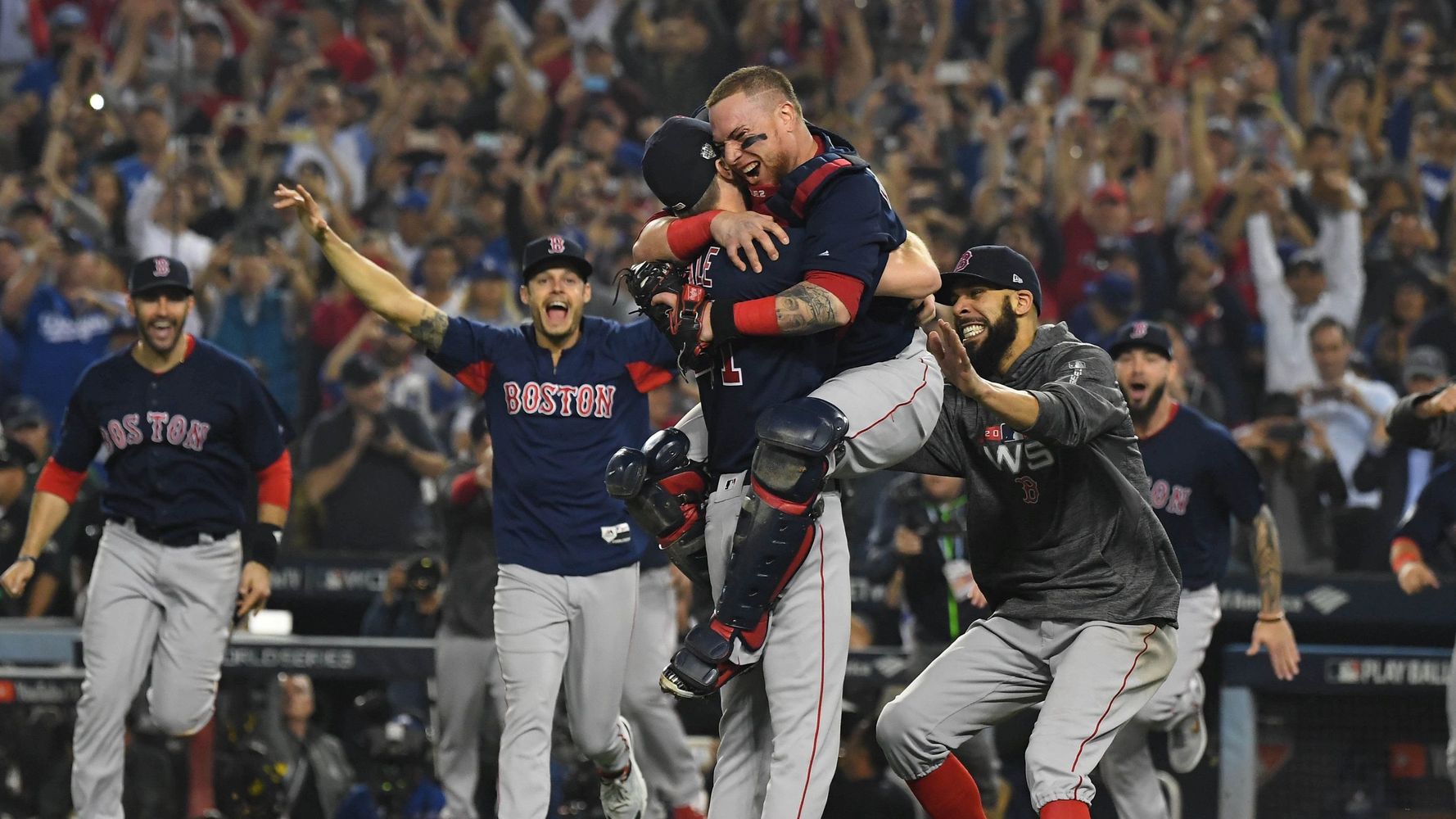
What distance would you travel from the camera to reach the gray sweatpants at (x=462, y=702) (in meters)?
7.89

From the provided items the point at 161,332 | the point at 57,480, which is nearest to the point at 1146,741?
the point at 161,332

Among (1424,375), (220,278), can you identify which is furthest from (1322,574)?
(220,278)

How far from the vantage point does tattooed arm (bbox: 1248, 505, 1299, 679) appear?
21.9 feet

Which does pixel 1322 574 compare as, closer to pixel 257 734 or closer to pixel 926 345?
pixel 926 345

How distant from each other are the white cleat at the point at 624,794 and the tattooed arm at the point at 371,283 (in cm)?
156

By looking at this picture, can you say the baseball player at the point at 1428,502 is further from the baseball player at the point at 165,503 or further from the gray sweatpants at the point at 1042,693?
the baseball player at the point at 165,503

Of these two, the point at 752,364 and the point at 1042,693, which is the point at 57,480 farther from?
the point at 1042,693

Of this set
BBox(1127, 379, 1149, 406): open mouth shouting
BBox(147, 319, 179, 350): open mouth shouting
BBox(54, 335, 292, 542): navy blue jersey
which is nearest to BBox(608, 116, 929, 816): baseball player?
BBox(1127, 379, 1149, 406): open mouth shouting

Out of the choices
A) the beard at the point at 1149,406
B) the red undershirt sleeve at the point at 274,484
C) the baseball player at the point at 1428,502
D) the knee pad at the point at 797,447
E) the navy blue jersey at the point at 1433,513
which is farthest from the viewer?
the red undershirt sleeve at the point at 274,484

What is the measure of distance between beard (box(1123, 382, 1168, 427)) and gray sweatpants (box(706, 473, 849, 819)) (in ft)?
8.23


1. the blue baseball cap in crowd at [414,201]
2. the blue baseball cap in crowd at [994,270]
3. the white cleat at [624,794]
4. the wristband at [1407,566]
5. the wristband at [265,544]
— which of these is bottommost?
the white cleat at [624,794]

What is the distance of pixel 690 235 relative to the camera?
481cm

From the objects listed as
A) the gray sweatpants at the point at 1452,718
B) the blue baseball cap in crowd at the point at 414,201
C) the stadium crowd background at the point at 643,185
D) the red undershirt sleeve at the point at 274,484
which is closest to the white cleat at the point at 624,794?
the red undershirt sleeve at the point at 274,484

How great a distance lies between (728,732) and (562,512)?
184 cm
